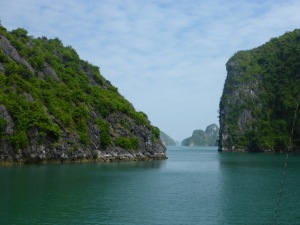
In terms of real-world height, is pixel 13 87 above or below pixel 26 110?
above

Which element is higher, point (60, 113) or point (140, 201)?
point (60, 113)

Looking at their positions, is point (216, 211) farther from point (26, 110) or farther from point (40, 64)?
point (40, 64)

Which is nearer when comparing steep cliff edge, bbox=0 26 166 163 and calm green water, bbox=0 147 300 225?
calm green water, bbox=0 147 300 225

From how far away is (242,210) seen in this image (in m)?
31.5

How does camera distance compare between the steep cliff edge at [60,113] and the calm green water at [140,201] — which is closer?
the calm green water at [140,201]

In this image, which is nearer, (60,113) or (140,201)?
(140,201)

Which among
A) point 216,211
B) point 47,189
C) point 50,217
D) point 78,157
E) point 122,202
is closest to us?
point 50,217

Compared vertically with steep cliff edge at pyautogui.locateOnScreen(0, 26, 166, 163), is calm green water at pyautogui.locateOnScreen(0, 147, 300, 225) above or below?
below

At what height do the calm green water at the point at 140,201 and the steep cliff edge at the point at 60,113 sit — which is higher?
the steep cliff edge at the point at 60,113

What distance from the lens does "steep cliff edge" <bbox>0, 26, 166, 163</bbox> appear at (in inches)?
2864

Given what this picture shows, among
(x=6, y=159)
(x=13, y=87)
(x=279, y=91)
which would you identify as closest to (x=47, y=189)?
(x=6, y=159)

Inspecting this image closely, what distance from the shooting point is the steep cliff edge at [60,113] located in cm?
7275

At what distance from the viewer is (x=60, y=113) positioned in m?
83.9

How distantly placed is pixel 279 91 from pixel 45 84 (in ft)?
454
